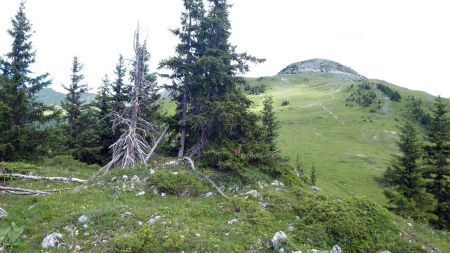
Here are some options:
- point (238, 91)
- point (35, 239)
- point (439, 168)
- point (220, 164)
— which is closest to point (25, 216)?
point (35, 239)

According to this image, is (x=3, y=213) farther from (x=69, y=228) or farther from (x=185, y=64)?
(x=185, y=64)

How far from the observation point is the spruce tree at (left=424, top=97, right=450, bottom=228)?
87.4ft

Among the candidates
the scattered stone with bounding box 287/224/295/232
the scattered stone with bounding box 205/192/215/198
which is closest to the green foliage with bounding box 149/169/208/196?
the scattered stone with bounding box 205/192/215/198

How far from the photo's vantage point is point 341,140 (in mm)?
96000

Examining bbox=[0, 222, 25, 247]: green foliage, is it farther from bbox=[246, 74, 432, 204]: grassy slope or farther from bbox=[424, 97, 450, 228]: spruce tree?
bbox=[424, 97, 450, 228]: spruce tree

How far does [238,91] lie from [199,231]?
12.1 meters

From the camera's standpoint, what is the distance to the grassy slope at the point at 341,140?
60.6 m

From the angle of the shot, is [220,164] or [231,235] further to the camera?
[220,164]

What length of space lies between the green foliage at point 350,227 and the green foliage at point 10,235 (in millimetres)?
9512

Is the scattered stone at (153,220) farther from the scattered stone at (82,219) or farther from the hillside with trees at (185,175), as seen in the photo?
the scattered stone at (82,219)

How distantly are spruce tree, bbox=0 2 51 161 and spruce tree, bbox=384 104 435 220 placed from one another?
2952cm

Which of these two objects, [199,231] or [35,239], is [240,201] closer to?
[199,231]

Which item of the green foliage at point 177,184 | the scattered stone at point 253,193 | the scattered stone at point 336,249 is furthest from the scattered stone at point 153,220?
the scattered stone at point 336,249

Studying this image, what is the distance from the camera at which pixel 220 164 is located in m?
17.0
